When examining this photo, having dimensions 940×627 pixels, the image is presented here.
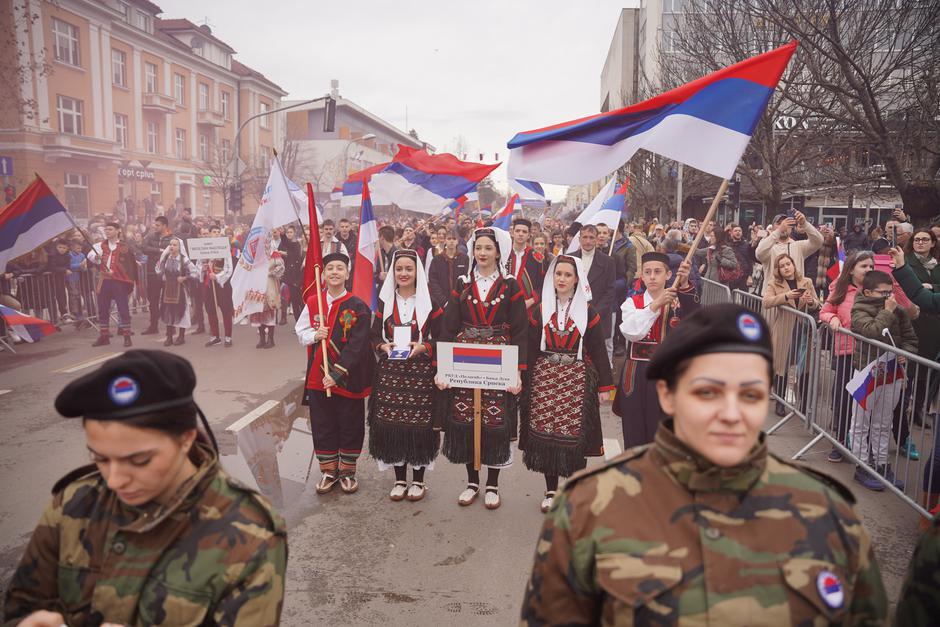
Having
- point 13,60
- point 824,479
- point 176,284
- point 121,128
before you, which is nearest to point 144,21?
point 121,128

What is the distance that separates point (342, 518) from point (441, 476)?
115 centimetres

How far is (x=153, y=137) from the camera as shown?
38.9 metres

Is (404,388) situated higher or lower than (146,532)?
lower

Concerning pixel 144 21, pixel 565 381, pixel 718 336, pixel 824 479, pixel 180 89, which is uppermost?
pixel 144 21

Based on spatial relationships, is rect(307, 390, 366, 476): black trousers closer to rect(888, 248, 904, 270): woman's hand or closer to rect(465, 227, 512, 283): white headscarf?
rect(465, 227, 512, 283): white headscarf

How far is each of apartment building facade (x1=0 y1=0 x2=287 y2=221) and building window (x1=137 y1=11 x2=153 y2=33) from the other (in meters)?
Answer: 0.05

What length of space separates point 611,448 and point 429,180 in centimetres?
492

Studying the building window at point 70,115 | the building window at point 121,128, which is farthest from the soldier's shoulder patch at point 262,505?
the building window at point 121,128

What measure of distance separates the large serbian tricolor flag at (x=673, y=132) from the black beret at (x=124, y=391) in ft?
11.6

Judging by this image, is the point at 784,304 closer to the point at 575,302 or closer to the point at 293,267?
the point at 575,302

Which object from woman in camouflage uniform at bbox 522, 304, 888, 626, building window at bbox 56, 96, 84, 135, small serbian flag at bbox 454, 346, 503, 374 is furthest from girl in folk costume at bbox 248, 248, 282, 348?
building window at bbox 56, 96, 84, 135

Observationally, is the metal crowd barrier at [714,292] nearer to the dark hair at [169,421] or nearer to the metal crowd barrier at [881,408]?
the metal crowd barrier at [881,408]

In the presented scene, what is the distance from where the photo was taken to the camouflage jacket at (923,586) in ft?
5.91

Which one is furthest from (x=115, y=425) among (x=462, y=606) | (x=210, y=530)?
(x=462, y=606)
